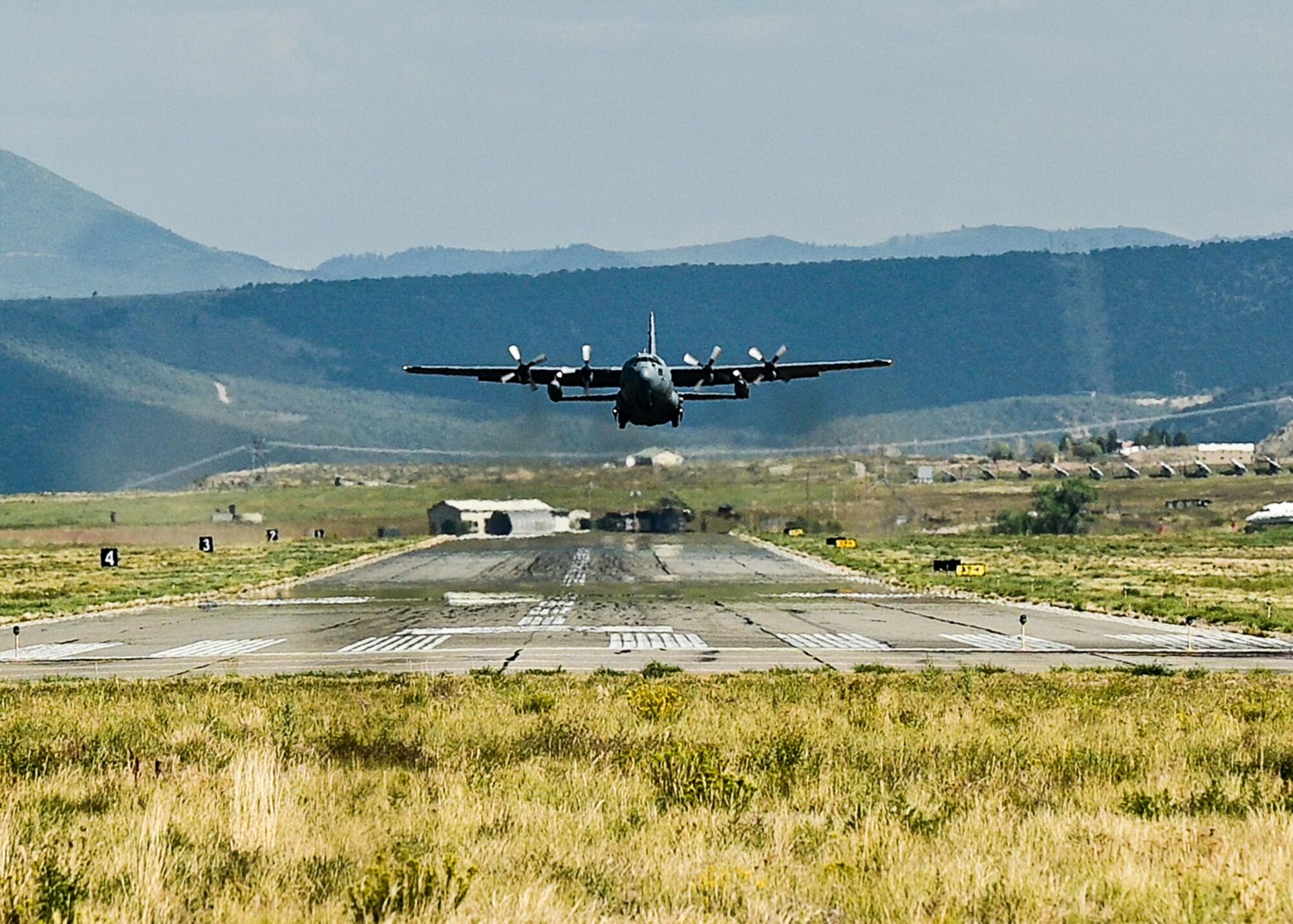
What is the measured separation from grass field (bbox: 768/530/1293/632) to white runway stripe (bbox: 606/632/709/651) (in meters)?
20.6

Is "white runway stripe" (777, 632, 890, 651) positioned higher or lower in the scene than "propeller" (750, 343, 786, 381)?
lower

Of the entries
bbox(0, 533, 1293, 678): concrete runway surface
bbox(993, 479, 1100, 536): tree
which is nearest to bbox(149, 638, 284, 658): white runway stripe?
bbox(0, 533, 1293, 678): concrete runway surface

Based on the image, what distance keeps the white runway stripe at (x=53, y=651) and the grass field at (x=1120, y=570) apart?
Answer: 1571 inches

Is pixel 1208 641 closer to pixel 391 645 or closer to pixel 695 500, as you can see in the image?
pixel 391 645

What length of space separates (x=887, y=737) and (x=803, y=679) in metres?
14.0

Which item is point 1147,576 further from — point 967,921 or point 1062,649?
point 967,921

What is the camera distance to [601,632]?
206ft

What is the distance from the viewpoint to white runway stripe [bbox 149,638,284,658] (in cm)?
5416

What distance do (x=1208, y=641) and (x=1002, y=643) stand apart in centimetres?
712

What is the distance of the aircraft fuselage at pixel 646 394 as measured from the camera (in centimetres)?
7231

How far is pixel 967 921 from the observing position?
13953 millimetres

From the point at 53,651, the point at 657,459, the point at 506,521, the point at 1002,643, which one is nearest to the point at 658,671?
the point at 1002,643

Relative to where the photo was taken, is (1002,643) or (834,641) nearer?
(1002,643)

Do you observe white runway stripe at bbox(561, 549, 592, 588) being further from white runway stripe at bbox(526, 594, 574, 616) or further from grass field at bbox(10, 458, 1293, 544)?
white runway stripe at bbox(526, 594, 574, 616)
